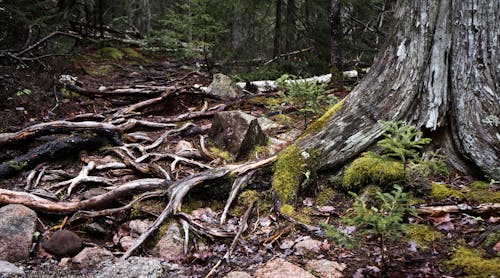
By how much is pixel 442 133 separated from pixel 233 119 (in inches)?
128

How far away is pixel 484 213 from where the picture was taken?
3625mm

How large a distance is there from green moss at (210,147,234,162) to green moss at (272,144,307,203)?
125 cm

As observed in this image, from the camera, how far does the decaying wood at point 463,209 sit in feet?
11.8

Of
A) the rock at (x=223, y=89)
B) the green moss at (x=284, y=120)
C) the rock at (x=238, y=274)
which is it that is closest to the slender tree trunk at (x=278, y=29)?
the rock at (x=223, y=89)

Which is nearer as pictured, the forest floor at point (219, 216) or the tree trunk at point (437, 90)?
the forest floor at point (219, 216)

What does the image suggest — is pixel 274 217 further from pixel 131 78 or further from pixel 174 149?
pixel 131 78


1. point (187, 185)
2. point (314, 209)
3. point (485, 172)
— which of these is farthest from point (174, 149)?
point (485, 172)

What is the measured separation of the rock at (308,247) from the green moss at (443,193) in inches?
58.9

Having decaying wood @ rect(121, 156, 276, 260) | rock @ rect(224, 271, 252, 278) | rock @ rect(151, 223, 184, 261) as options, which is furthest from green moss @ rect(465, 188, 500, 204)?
Result: rock @ rect(151, 223, 184, 261)

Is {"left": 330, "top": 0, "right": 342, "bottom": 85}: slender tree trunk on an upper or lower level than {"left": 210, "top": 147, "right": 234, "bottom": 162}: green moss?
upper

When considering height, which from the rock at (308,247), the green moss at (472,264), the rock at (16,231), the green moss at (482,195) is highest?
the green moss at (482,195)

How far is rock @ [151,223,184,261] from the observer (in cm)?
387

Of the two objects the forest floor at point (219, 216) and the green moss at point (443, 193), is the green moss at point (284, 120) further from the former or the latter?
the green moss at point (443, 193)

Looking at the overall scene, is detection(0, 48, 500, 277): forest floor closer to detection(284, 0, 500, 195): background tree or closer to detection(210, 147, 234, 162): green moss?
detection(210, 147, 234, 162): green moss
